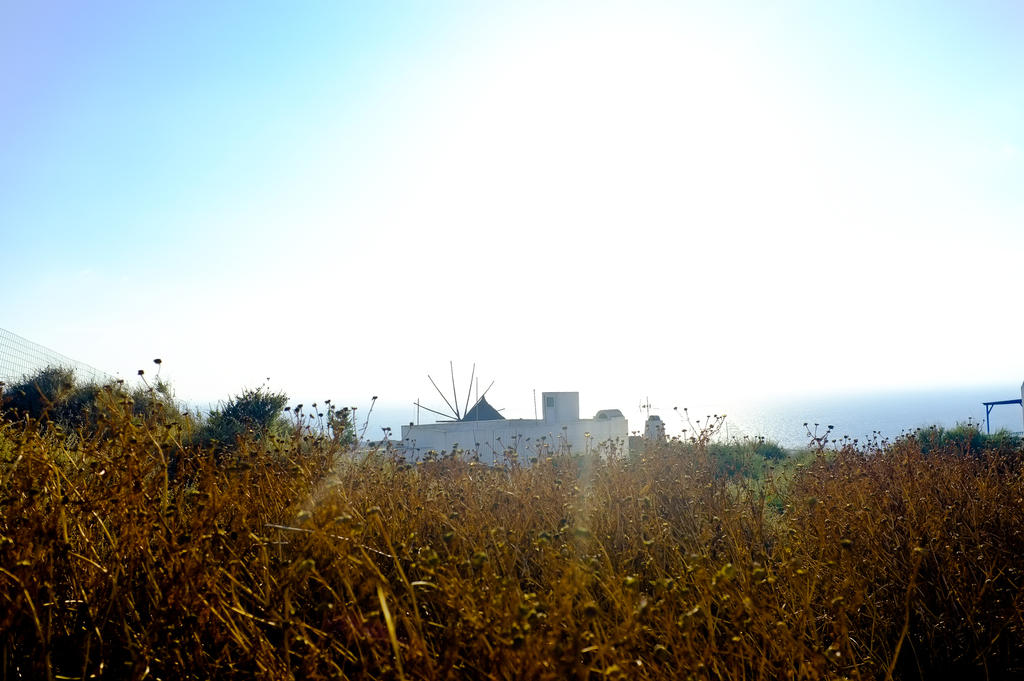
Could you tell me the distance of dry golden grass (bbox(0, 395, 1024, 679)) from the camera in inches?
90.6

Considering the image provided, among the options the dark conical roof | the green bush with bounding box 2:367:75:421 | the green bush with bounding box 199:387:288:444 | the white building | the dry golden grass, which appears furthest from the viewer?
the dark conical roof

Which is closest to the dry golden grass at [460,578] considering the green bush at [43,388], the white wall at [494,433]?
the green bush at [43,388]

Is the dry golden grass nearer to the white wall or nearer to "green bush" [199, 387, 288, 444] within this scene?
"green bush" [199, 387, 288, 444]

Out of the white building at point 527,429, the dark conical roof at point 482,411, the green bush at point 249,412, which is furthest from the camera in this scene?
the dark conical roof at point 482,411

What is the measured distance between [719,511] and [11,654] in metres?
4.14

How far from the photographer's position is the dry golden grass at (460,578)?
2.30m

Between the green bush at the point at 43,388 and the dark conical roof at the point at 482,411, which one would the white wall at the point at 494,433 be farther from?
the green bush at the point at 43,388

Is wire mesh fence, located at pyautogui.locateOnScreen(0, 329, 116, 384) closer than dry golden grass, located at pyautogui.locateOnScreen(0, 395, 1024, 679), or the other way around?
dry golden grass, located at pyautogui.locateOnScreen(0, 395, 1024, 679)

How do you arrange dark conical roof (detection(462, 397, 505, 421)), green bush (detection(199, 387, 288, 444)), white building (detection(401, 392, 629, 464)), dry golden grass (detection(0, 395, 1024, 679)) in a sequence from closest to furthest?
dry golden grass (detection(0, 395, 1024, 679)) < green bush (detection(199, 387, 288, 444)) < white building (detection(401, 392, 629, 464)) < dark conical roof (detection(462, 397, 505, 421))

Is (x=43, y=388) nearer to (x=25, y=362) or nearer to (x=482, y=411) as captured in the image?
(x=25, y=362)

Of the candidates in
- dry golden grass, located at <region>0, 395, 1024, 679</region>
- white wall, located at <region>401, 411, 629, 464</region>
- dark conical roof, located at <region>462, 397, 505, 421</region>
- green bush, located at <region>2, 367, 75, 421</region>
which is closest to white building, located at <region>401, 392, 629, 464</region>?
white wall, located at <region>401, 411, 629, 464</region>

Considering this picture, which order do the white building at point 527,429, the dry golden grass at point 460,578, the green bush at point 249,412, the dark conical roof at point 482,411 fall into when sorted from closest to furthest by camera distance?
1. the dry golden grass at point 460,578
2. the green bush at point 249,412
3. the white building at point 527,429
4. the dark conical roof at point 482,411

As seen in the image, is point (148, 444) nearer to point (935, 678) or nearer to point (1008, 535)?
point (935, 678)

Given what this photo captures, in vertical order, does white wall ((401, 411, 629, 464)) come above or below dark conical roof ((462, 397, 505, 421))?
below
